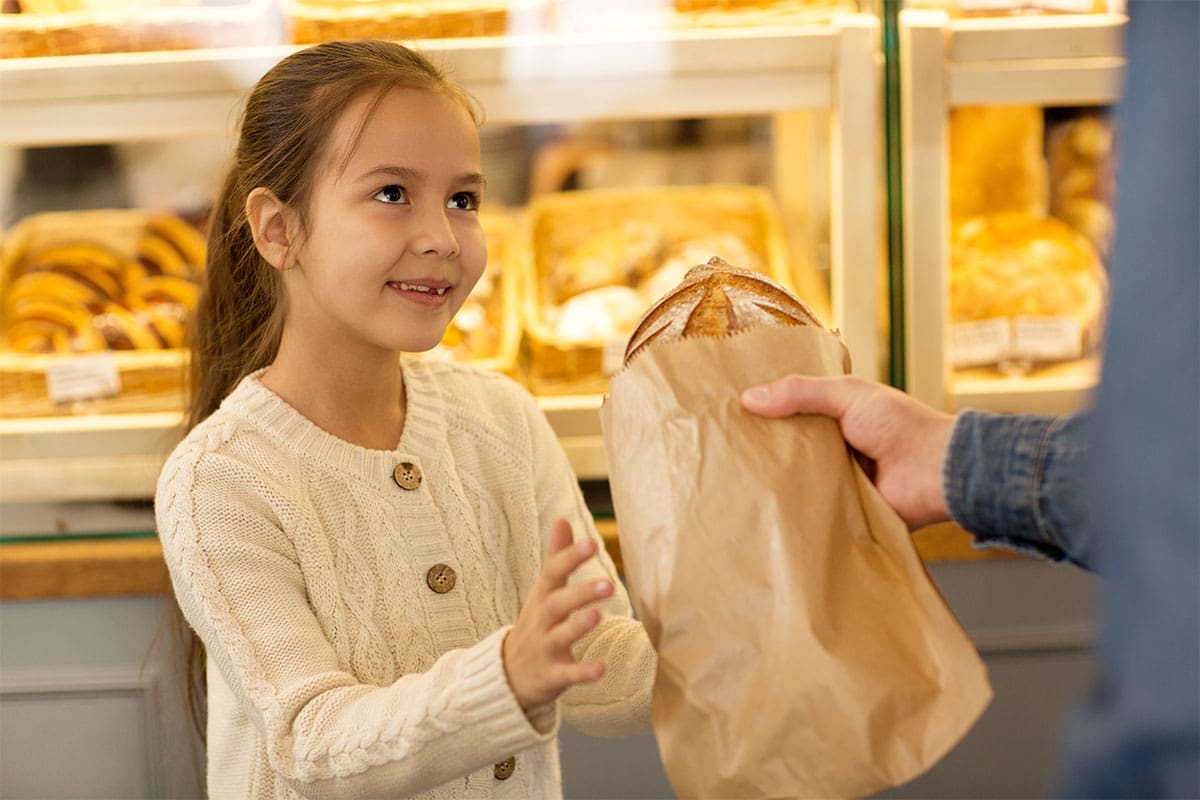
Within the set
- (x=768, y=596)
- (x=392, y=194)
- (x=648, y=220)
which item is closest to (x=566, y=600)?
(x=768, y=596)

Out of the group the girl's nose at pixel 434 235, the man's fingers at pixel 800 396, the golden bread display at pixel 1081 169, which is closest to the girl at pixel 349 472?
the girl's nose at pixel 434 235

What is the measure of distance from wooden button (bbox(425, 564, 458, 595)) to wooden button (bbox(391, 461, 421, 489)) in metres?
0.09

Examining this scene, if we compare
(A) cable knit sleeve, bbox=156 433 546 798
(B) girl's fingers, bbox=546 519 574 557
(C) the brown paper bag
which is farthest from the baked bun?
(A) cable knit sleeve, bbox=156 433 546 798

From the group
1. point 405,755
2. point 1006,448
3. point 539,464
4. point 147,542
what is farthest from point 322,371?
point 1006,448

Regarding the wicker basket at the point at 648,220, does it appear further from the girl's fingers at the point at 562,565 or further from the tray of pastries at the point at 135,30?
the girl's fingers at the point at 562,565

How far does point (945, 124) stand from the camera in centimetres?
178

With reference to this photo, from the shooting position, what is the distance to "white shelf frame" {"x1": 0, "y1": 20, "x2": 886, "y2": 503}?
1.74 metres

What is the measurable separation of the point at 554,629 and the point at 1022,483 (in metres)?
0.37

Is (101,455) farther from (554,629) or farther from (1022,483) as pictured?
(1022,483)

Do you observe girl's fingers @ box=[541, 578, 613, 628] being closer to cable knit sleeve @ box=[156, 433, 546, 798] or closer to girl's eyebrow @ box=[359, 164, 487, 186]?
cable knit sleeve @ box=[156, 433, 546, 798]

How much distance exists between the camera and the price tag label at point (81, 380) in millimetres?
1841

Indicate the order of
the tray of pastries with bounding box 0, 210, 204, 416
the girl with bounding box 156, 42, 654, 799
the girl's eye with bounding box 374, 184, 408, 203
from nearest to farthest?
the girl with bounding box 156, 42, 654, 799 < the girl's eye with bounding box 374, 184, 408, 203 < the tray of pastries with bounding box 0, 210, 204, 416

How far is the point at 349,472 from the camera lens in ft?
4.25

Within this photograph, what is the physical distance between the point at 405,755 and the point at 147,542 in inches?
36.1
